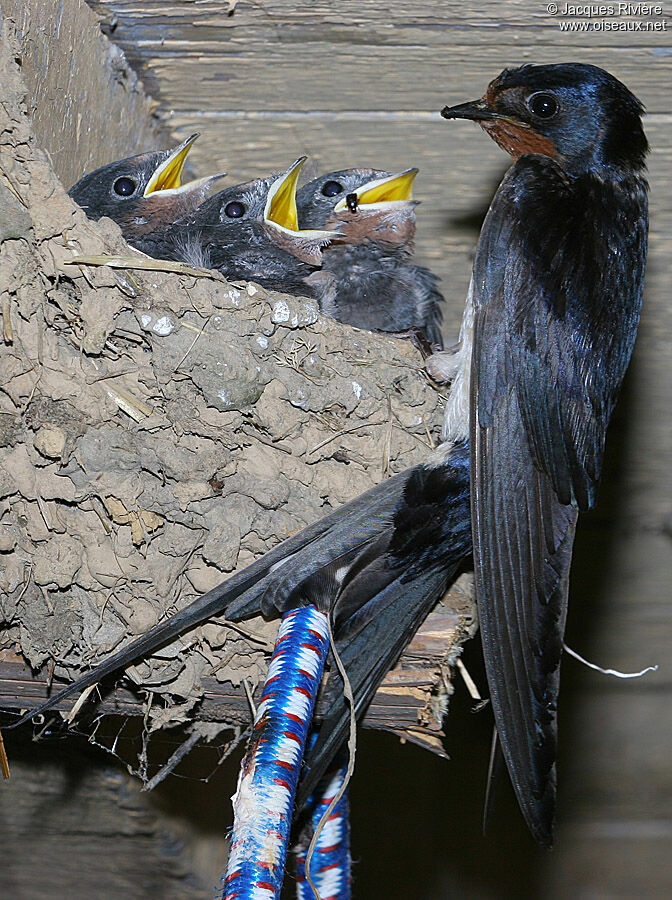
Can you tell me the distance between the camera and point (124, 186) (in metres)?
1.89

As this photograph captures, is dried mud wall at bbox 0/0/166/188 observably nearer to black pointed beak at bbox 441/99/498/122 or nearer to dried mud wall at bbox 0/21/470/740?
dried mud wall at bbox 0/21/470/740

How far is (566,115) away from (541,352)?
→ 0.44 m

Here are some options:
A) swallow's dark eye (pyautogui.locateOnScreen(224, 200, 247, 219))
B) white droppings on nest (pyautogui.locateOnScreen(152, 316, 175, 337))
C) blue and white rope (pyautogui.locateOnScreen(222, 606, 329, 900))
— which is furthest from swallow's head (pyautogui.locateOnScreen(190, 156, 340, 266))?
blue and white rope (pyautogui.locateOnScreen(222, 606, 329, 900))

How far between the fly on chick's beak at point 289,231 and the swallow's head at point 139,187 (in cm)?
12

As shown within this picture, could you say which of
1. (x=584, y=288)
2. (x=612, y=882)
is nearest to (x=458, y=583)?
(x=584, y=288)

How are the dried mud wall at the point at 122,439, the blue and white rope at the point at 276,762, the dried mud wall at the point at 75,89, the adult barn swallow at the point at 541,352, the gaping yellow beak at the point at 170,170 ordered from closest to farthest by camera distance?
the blue and white rope at the point at 276,762 < the adult barn swallow at the point at 541,352 < the dried mud wall at the point at 122,439 < the dried mud wall at the point at 75,89 < the gaping yellow beak at the point at 170,170

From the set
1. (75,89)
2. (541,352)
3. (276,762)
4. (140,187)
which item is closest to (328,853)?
(276,762)

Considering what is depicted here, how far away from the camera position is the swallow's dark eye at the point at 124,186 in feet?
6.16

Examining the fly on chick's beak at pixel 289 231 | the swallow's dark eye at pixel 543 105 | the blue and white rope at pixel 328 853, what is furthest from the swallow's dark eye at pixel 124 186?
the blue and white rope at pixel 328 853

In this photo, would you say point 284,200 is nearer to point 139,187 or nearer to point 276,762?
point 139,187

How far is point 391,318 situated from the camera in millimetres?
1932

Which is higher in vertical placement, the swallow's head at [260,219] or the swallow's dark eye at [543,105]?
the swallow's dark eye at [543,105]

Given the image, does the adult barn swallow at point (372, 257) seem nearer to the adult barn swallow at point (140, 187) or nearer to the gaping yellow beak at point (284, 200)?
the gaping yellow beak at point (284, 200)

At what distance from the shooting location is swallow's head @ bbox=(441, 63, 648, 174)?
1.55m
